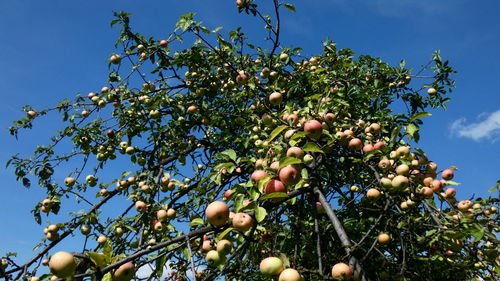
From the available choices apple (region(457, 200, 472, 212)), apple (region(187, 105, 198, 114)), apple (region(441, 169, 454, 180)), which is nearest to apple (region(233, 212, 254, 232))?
apple (region(457, 200, 472, 212))

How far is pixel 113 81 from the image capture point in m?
5.38

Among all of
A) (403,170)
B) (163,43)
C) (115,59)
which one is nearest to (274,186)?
(403,170)

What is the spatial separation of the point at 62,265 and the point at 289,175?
4.36ft

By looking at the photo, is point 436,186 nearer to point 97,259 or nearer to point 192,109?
point 97,259

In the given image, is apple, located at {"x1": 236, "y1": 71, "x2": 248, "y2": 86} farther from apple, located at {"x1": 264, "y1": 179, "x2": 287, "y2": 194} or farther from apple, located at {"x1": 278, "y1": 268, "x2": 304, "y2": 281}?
apple, located at {"x1": 278, "y1": 268, "x2": 304, "y2": 281}

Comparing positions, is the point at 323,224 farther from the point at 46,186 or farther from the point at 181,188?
the point at 46,186

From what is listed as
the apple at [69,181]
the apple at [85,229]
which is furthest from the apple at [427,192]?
the apple at [69,181]

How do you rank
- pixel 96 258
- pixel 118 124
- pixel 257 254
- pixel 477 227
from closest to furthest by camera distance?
pixel 96 258
pixel 477 227
pixel 257 254
pixel 118 124

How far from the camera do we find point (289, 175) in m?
2.11

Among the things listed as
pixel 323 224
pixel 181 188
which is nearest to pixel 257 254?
pixel 323 224

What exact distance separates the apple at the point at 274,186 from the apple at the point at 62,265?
1159 millimetres

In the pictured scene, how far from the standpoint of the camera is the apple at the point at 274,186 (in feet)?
6.78

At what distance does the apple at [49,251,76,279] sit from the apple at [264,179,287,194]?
1.16 m

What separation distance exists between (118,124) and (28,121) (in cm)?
160
